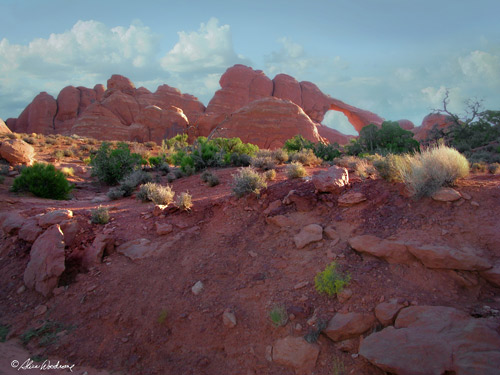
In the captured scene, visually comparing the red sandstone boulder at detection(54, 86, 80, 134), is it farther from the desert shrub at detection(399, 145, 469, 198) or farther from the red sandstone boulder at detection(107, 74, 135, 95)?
the desert shrub at detection(399, 145, 469, 198)

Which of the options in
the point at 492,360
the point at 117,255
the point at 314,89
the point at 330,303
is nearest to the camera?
the point at 492,360

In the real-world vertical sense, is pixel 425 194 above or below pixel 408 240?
above

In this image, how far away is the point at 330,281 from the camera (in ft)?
13.7

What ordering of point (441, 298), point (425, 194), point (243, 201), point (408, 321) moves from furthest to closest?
point (243, 201)
point (425, 194)
point (441, 298)
point (408, 321)

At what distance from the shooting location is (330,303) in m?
4.07

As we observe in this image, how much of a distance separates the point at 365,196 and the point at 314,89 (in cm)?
5438

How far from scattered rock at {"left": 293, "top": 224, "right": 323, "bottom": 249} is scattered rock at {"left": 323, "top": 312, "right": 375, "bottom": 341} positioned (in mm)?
1538

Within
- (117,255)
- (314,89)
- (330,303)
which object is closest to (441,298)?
(330,303)

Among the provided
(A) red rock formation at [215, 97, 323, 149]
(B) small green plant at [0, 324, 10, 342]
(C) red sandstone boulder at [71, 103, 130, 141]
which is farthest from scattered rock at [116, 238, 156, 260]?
(C) red sandstone boulder at [71, 103, 130, 141]

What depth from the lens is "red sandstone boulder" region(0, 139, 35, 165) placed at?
1473cm

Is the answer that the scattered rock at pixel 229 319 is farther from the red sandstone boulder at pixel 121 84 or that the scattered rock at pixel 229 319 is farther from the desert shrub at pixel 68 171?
the red sandstone boulder at pixel 121 84

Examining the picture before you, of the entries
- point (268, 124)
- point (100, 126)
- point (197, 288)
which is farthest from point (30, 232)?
point (100, 126)

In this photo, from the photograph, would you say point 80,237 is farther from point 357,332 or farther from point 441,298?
point 441,298

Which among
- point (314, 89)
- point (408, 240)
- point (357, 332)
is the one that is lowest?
point (357, 332)
